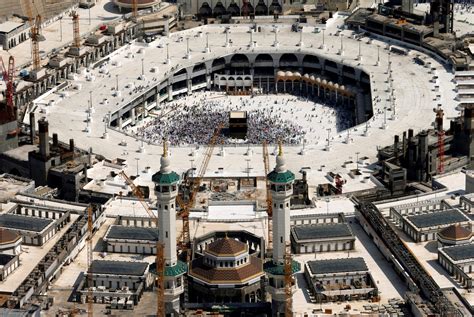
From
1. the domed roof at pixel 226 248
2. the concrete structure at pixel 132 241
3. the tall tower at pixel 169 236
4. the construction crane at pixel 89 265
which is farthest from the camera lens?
the concrete structure at pixel 132 241

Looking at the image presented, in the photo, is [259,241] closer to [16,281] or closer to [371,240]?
[371,240]

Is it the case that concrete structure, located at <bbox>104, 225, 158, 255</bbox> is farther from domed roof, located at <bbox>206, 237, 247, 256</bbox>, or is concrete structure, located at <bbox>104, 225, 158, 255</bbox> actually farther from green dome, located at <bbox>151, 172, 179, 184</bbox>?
green dome, located at <bbox>151, 172, 179, 184</bbox>

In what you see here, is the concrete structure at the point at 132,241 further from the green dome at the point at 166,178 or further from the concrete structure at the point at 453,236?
the concrete structure at the point at 453,236

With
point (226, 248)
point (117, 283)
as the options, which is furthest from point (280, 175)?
point (117, 283)

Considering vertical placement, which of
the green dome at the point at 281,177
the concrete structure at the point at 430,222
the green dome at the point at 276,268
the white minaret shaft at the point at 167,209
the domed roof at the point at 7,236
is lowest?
the domed roof at the point at 7,236

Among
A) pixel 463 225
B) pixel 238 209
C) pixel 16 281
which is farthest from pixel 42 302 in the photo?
pixel 463 225

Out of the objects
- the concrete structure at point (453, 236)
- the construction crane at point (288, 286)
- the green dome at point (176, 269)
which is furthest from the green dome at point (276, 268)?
the concrete structure at point (453, 236)

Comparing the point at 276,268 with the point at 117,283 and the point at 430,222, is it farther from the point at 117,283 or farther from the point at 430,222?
the point at 430,222
